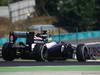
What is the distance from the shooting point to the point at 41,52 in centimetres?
1719

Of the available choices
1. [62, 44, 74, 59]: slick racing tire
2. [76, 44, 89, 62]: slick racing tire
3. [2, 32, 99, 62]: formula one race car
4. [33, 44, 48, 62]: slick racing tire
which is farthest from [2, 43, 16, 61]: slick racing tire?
[76, 44, 89, 62]: slick racing tire

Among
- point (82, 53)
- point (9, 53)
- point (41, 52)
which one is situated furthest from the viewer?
point (9, 53)

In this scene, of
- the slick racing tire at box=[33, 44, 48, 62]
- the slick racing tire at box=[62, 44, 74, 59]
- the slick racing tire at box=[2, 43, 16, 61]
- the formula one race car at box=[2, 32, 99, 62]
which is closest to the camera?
the formula one race car at box=[2, 32, 99, 62]

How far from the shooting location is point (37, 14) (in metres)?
78.1

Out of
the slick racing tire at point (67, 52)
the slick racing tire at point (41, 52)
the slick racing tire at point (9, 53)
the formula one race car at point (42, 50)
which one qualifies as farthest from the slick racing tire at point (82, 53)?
the slick racing tire at point (9, 53)

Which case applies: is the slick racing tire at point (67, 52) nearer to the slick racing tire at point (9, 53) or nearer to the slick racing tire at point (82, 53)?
the slick racing tire at point (82, 53)

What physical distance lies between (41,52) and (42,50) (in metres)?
0.10

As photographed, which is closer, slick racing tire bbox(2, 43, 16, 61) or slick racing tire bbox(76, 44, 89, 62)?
slick racing tire bbox(76, 44, 89, 62)

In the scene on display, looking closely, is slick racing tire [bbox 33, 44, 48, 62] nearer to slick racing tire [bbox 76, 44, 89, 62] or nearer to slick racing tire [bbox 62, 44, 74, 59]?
slick racing tire [bbox 62, 44, 74, 59]

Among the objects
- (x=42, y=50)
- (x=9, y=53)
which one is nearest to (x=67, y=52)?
(x=42, y=50)

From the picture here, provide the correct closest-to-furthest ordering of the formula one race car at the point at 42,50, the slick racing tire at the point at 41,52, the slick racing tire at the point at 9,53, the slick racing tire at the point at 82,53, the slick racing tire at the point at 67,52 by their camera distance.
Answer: the slick racing tire at the point at 82,53, the formula one race car at the point at 42,50, the slick racing tire at the point at 41,52, the slick racing tire at the point at 67,52, the slick racing tire at the point at 9,53

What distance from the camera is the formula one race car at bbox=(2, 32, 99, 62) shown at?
16984 mm

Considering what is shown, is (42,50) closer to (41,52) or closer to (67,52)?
(41,52)

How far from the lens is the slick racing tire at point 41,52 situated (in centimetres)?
1720
